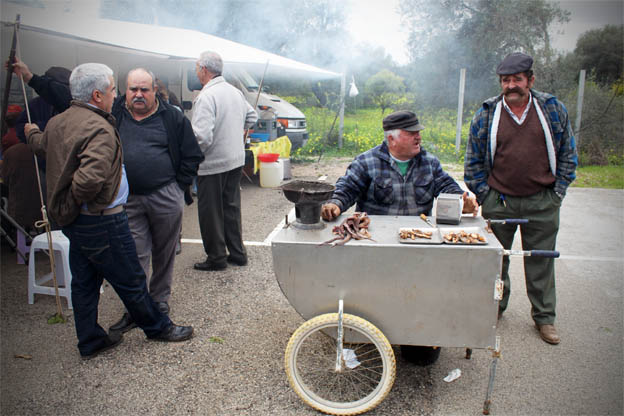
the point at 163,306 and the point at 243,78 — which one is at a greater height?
the point at 243,78

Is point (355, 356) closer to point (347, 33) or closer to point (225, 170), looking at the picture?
point (225, 170)

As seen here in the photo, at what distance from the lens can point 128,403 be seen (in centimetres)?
253

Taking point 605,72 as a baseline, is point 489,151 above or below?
below

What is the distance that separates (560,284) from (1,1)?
6.10 meters

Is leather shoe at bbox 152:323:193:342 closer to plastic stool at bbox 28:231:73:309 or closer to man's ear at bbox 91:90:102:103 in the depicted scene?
plastic stool at bbox 28:231:73:309

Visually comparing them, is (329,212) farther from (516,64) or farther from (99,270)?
(516,64)

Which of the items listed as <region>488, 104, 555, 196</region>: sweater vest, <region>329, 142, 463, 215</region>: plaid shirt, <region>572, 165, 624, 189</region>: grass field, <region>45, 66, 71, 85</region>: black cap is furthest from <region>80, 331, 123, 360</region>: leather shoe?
<region>572, 165, 624, 189</region>: grass field

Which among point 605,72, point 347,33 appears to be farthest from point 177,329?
point 605,72

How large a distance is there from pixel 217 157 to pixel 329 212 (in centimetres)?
189

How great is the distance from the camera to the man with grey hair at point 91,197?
99.7 inches

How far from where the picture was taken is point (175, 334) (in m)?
3.16

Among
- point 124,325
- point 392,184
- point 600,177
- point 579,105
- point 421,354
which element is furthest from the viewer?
point 579,105

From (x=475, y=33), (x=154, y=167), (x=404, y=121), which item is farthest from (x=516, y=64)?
(x=475, y=33)

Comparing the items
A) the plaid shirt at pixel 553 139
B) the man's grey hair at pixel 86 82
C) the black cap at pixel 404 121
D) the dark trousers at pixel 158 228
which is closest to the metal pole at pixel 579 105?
the plaid shirt at pixel 553 139
